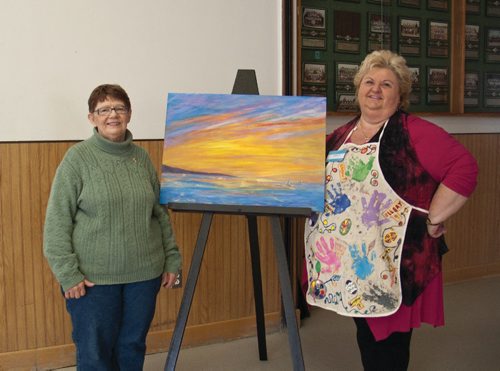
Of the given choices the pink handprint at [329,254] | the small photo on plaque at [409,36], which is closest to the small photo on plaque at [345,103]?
the small photo on plaque at [409,36]

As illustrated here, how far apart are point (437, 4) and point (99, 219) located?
127 inches

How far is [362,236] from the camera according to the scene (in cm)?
216

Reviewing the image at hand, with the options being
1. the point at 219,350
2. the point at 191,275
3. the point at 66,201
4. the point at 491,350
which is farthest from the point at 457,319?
A: the point at 66,201

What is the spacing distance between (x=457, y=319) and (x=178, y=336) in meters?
2.11

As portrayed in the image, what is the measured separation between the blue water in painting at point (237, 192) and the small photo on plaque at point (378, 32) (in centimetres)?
203

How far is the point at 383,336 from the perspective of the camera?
218 cm

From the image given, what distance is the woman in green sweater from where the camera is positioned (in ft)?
6.59

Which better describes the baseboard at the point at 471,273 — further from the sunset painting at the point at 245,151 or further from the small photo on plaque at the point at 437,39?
the sunset painting at the point at 245,151

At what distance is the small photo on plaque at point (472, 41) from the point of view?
4.37 m

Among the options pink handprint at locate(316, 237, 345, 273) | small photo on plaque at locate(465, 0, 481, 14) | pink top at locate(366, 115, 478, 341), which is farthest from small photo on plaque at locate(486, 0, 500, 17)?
pink handprint at locate(316, 237, 345, 273)

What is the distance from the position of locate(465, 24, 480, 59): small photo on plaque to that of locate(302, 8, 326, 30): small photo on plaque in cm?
131

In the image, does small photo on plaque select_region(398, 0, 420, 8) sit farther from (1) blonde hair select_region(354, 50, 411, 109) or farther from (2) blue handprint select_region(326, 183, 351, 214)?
(2) blue handprint select_region(326, 183, 351, 214)

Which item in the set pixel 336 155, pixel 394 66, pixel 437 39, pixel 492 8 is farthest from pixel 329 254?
pixel 492 8

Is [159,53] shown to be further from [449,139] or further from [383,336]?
[383,336]
